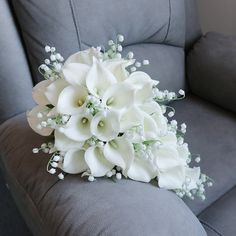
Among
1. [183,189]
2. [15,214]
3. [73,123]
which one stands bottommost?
[15,214]

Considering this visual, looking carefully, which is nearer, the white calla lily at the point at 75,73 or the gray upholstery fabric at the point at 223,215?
the white calla lily at the point at 75,73

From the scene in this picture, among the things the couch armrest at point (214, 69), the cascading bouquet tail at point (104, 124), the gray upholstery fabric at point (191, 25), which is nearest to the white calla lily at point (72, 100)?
the cascading bouquet tail at point (104, 124)

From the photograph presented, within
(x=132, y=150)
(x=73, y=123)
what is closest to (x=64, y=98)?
(x=73, y=123)

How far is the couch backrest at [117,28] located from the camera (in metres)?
0.97

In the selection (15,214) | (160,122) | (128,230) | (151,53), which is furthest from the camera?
(15,214)

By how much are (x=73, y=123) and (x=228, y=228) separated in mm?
430

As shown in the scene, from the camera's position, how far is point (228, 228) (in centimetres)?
84

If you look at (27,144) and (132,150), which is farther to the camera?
(27,144)

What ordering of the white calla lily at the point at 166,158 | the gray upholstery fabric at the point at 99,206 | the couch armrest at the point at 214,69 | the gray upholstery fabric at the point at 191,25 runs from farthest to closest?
the gray upholstery fabric at the point at 191,25, the couch armrest at the point at 214,69, the white calla lily at the point at 166,158, the gray upholstery fabric at the point at 99,206

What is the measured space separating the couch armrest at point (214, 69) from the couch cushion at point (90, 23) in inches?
4.7

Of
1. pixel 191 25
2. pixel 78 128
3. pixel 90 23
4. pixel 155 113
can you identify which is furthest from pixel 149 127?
pixel 191 25

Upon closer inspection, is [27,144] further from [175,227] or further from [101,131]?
[175,227]

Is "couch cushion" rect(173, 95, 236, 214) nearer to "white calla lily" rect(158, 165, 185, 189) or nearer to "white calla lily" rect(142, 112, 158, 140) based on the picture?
"white calla lily" rect(158, 165, 185, 189)

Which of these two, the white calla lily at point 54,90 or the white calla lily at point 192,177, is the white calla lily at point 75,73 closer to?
the white calla lily at point 54,90
